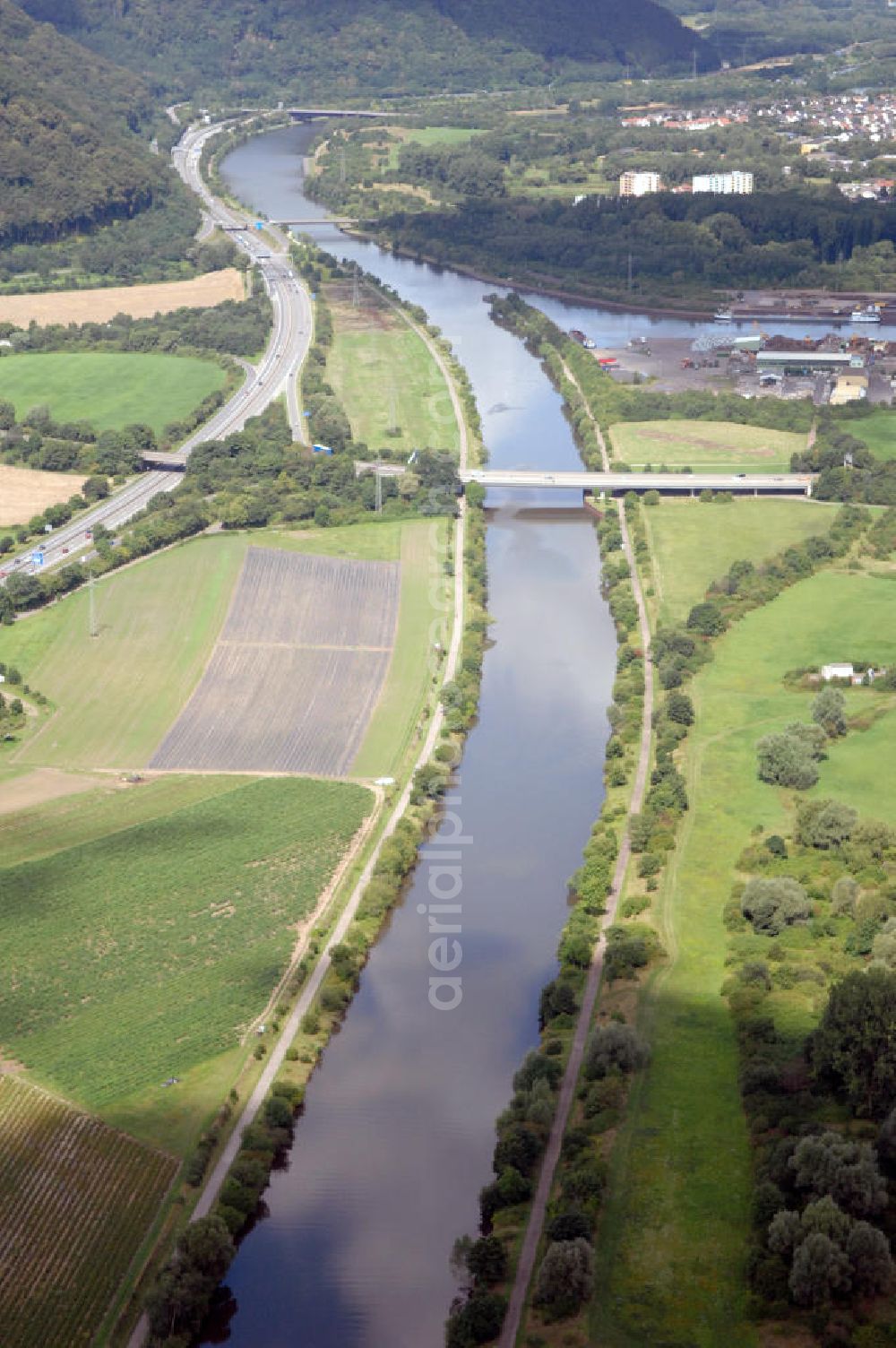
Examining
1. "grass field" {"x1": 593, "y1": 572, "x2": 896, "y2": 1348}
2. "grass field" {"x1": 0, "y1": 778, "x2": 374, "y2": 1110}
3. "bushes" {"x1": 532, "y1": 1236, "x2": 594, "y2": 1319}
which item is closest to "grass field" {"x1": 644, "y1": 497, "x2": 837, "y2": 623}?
"grass field" {"x1": 593, "y1": 572, "x2": 896, "y2": 1348}

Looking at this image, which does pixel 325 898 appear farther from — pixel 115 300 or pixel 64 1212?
pixel 115 300

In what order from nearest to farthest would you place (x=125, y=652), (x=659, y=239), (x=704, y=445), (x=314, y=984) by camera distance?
(x=314, y=984), (x=125, y=652), (x=704, y=445), (x=659, y=239)

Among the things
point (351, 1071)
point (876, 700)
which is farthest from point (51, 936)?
point (876, 700)

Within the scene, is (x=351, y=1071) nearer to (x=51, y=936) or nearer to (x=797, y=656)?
(x=51, y=936)

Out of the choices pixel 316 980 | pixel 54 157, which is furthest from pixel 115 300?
pixel 316 980

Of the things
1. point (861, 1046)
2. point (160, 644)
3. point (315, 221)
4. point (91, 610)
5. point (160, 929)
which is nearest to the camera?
point (861, 1046)

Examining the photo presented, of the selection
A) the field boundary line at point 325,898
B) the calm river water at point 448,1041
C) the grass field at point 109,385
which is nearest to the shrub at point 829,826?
the calm river water at point 448,1041
